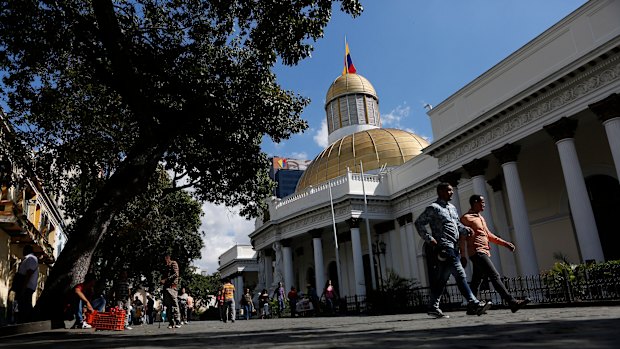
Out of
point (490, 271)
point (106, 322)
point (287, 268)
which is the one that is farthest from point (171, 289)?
point (287, 268)

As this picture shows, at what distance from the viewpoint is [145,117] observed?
9.48 m

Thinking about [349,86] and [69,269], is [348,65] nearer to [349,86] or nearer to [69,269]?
[349,86]

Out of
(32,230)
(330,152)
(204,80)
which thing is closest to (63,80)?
(204,80)

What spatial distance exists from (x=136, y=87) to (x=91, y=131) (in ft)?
20.4

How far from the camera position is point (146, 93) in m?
10.9

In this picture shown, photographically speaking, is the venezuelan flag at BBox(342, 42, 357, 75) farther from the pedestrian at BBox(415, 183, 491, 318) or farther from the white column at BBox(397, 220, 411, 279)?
the pedestrian at BBox(415, 183, 491, 318)

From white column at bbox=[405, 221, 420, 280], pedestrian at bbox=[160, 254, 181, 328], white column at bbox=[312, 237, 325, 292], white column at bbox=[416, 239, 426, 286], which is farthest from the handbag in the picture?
white column at bbox=[405, 221, 420, 280]

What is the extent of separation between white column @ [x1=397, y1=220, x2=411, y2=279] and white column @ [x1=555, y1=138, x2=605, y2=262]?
13.2m

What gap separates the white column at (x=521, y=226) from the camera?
15.5m

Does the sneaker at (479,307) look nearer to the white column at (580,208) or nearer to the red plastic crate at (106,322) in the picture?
the red plastic crate at (106,322)

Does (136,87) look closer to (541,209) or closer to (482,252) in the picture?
(482,252)

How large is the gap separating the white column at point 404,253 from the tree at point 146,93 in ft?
43.2

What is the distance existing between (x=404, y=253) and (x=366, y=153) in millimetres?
7907

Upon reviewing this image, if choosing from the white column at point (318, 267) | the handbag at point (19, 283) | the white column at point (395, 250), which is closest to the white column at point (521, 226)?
the white column at point (395, 250)
